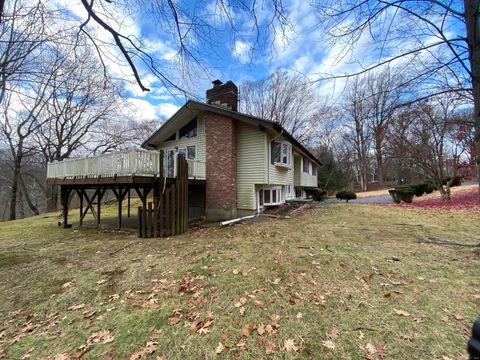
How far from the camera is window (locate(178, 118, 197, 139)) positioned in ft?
45.1

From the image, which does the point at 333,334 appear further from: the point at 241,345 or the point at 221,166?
the point at 221,166

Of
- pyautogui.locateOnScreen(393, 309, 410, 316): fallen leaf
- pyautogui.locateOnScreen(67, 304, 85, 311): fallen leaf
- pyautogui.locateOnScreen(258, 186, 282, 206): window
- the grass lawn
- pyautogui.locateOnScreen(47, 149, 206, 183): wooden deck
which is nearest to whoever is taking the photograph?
the grass lawn

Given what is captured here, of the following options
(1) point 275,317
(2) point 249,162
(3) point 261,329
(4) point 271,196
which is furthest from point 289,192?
(3) point 261,329

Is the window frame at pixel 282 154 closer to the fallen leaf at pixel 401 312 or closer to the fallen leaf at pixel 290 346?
the fallen leaf at pixel 401 312

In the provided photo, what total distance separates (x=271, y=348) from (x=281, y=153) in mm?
11710

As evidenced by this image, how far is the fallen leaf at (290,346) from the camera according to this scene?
2.73m

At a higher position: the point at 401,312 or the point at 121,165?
the point at 121,165

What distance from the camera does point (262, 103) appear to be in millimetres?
31297

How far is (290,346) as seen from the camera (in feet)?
9.12

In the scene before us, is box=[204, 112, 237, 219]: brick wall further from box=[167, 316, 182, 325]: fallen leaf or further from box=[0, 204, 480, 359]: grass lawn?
box=[167, 316, 182, 325]: fallen leaf

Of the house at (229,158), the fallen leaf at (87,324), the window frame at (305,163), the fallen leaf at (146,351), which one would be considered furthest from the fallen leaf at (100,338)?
the window frame at (305,163)

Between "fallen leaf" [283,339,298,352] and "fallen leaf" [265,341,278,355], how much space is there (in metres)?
0.11

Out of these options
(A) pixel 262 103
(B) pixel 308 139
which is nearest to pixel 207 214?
(A) pixel 262 103

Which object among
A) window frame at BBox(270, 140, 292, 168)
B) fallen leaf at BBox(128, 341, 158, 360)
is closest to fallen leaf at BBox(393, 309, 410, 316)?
fallen leaf at BBox(128, 341, 158, 360)
